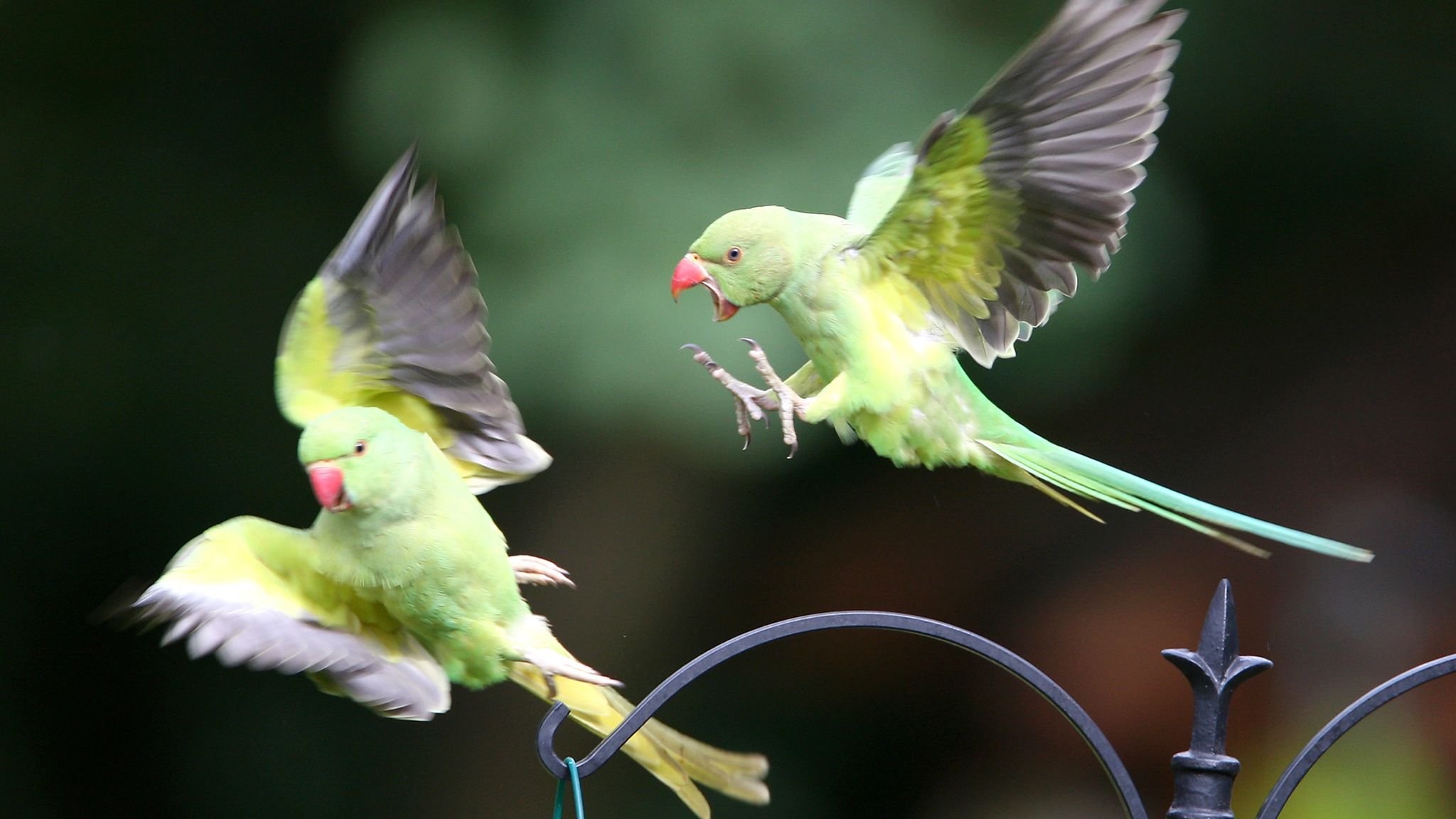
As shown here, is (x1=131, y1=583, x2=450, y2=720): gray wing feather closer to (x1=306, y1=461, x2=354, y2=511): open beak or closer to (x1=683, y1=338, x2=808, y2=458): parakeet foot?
(x1=306, y1=461, x2=354, y2=511): open beak

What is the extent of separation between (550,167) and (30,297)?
3.32 feet

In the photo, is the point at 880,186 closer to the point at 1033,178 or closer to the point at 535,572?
the point at 1033,178

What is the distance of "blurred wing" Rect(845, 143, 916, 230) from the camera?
1452mm

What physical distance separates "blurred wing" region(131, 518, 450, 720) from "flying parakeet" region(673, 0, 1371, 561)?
14.2 inches

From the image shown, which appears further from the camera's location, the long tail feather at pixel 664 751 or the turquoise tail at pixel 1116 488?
the long tail feather at pixel 664 751

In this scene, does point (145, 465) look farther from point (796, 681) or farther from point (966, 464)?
point (966, 464)

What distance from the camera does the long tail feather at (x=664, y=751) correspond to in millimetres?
1217

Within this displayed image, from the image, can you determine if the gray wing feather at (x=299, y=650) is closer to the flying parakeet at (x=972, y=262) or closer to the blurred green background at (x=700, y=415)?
the flying parakeet at (x=972, y=262)

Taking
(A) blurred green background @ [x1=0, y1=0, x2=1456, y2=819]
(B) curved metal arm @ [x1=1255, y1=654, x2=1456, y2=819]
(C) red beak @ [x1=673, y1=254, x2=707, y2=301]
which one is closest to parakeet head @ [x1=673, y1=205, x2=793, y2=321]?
(C) red beak @ [x1=673, y1=254, x2=707, y2=301]

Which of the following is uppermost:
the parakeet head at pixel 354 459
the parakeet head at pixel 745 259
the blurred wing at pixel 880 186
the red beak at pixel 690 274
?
the blurred wing at pixel 880 186

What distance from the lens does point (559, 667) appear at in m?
1.07

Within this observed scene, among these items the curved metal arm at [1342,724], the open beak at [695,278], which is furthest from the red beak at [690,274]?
the curved metal arm at [1342,724]

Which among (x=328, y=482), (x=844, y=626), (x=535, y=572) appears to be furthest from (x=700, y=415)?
(x=844, y=626)

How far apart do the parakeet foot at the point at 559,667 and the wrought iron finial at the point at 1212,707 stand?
0.42 m
